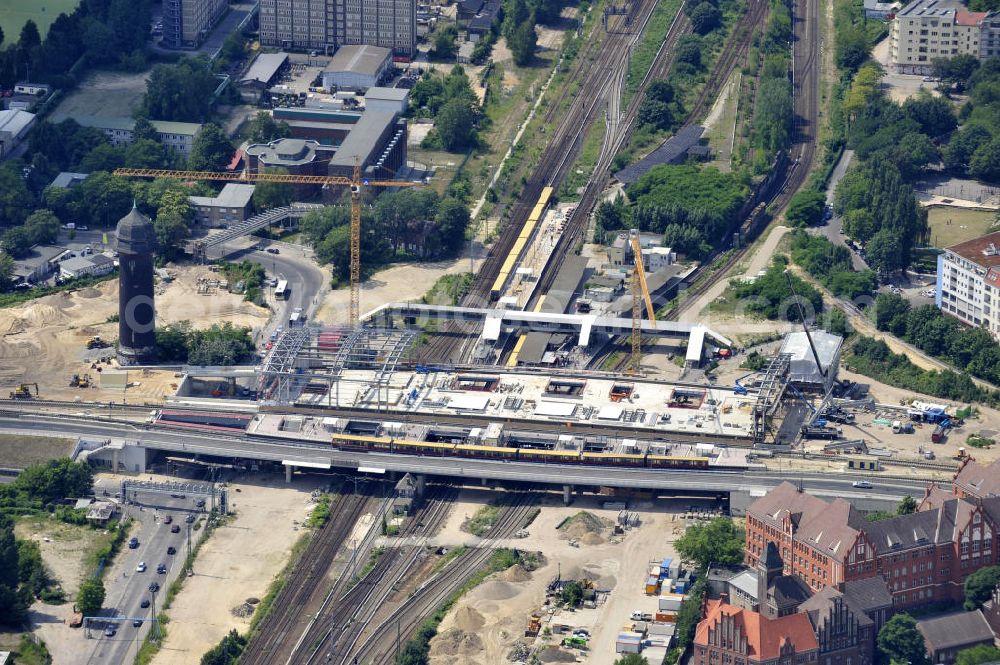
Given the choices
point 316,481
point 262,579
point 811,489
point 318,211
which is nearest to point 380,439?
point 316,481

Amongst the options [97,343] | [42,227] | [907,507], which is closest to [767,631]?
[907,507]

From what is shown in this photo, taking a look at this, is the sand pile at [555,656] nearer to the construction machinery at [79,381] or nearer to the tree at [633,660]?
the tree at [633,660]

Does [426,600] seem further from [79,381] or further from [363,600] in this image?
[79,381]

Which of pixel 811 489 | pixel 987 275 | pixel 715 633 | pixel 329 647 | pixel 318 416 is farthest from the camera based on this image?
pixel 987 275

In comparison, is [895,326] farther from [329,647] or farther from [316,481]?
[329,647]

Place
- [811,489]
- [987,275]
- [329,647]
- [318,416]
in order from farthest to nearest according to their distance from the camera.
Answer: [987,275] → [318,416] → [811,489] → [329,647]

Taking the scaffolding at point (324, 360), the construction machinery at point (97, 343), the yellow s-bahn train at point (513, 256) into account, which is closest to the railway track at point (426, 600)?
the scaffolding at point (324, 360)
